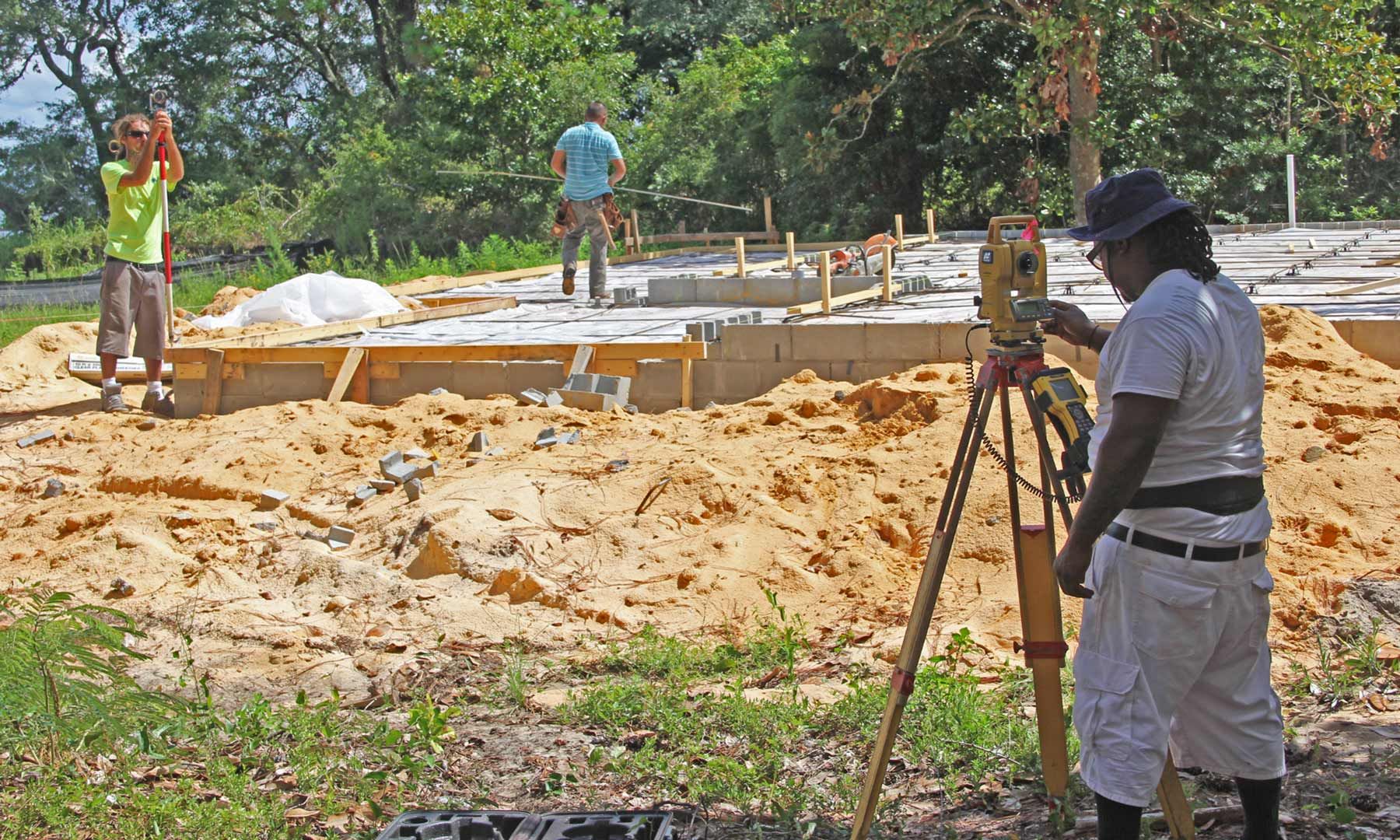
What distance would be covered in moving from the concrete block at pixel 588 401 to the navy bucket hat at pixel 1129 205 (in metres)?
5.14

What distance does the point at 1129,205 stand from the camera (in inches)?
100

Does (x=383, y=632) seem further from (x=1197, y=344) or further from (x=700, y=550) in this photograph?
(x=1197, y=344)

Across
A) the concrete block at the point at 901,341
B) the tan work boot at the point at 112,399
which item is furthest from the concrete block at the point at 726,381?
the tan work boot at the point at 112,399

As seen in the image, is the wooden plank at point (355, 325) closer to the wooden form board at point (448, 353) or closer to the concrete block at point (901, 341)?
the wooden form board at point (448, 353)

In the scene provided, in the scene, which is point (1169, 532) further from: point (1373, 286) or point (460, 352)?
point (460, 352)

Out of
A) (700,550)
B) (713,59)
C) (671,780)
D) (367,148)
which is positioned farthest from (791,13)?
(671,780)

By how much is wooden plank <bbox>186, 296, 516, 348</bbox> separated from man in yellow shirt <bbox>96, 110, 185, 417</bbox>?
0.42 meters

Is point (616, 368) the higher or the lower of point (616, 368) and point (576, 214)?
the lower

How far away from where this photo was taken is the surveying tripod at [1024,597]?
2.76m

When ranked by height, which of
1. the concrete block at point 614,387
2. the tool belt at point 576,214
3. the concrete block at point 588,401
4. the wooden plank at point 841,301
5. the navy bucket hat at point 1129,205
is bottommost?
the concrete block at point 588,401

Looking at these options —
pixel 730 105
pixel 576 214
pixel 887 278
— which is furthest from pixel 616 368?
pixel 730 105

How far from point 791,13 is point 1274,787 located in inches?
662

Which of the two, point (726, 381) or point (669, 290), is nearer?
point (726, 381)

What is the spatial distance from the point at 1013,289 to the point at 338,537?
13.8 ft
